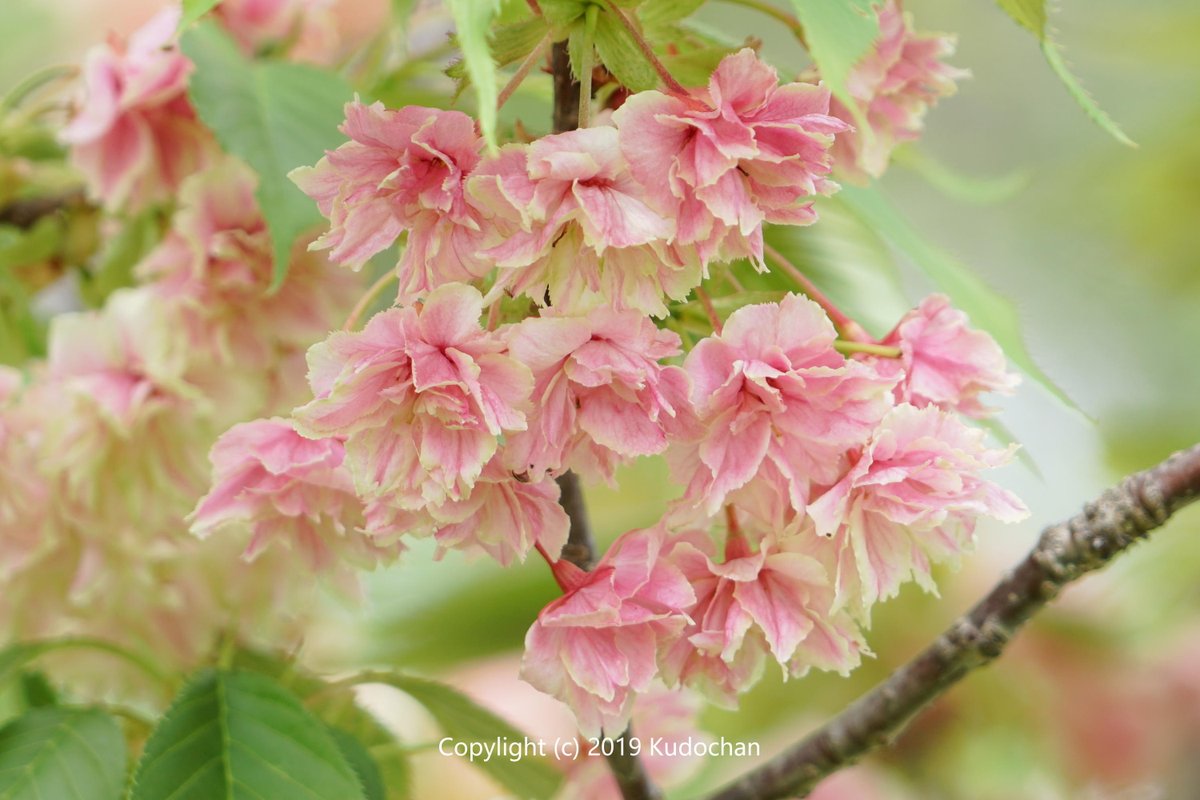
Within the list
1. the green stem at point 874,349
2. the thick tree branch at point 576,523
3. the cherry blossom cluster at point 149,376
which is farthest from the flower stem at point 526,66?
the cherry blossom cluster at point 149,376

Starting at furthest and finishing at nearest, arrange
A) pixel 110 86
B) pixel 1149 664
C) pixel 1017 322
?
pixel 1149 664
pixel 110 86
pixel 1017 322

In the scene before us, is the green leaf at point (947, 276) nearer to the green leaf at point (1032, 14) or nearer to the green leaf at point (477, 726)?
the green leaf at point (1032, 14)

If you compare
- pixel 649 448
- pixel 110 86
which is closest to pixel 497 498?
pixel 649 448

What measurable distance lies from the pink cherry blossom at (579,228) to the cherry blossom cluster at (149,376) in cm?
24

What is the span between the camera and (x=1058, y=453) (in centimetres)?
134

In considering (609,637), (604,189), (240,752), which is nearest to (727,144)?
(604,189)

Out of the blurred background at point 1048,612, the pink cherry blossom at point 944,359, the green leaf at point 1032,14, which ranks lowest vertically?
the blurred background at point 1048,612

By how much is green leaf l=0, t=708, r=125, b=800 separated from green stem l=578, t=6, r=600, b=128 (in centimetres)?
29

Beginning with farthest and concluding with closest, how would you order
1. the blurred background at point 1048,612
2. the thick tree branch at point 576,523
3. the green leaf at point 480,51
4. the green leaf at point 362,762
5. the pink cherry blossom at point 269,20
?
the blurred background at point 1048,612
the pink cherry blossom at point 269,20
the green leaf at point 362,762
the thick tree branch at point 576,523
the green leaf at point 480,51

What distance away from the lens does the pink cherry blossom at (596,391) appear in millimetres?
288

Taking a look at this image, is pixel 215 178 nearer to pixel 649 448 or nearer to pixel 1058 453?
pixel 649 448

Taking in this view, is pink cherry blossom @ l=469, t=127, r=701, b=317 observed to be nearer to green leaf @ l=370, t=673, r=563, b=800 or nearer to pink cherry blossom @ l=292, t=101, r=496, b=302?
pink cherry blossom @ l=292, t=101, r=496, b=302

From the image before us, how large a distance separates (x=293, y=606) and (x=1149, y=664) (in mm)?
738

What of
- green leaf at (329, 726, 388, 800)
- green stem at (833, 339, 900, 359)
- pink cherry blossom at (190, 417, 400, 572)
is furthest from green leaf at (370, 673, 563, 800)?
green stem at (833, 339, 900, 359)
